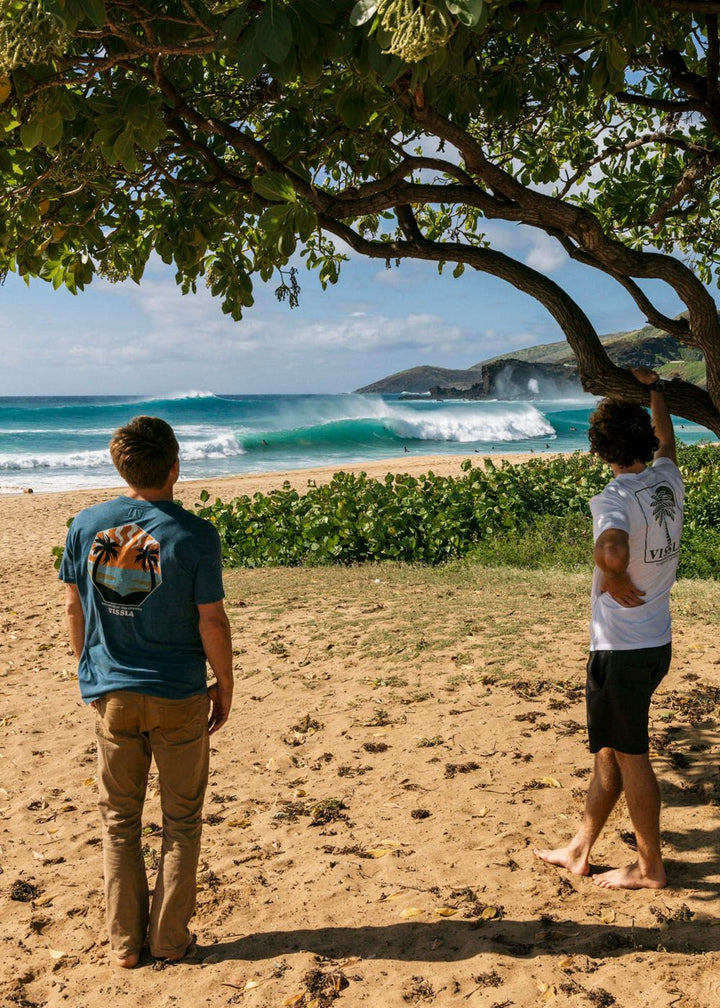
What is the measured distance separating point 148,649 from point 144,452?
0.70 m

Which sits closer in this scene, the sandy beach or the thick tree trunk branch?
the sandy beach

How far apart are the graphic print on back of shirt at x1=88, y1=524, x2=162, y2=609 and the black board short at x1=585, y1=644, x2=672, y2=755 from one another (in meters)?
1.75

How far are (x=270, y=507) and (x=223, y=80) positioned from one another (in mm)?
5991

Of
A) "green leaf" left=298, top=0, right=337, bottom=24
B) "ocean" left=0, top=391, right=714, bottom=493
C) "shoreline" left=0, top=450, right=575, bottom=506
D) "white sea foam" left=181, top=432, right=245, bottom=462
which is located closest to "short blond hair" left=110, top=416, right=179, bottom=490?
"green leaf" left=298, top=0, right=337, bottom=24

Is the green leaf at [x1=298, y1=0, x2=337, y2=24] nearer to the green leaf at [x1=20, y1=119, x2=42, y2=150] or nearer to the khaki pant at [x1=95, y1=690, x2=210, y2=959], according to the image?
the green leaf at [x1=20, y1=119, x2=42, y2=150]

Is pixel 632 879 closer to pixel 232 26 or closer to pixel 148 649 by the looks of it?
pixel 148 649

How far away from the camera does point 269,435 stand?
59.0 metres

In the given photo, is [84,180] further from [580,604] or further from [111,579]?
[580,604]

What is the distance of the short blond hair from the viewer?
9.98 ft

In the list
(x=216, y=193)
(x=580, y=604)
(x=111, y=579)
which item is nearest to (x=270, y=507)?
(x=580, y=604)

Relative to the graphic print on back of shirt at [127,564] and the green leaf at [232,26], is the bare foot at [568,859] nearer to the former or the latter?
the graphic print on back of shirt at [127,564]

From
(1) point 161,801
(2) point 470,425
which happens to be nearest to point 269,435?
(2) point 470,425

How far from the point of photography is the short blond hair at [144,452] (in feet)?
9.98

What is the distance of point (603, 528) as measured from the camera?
321 cm
